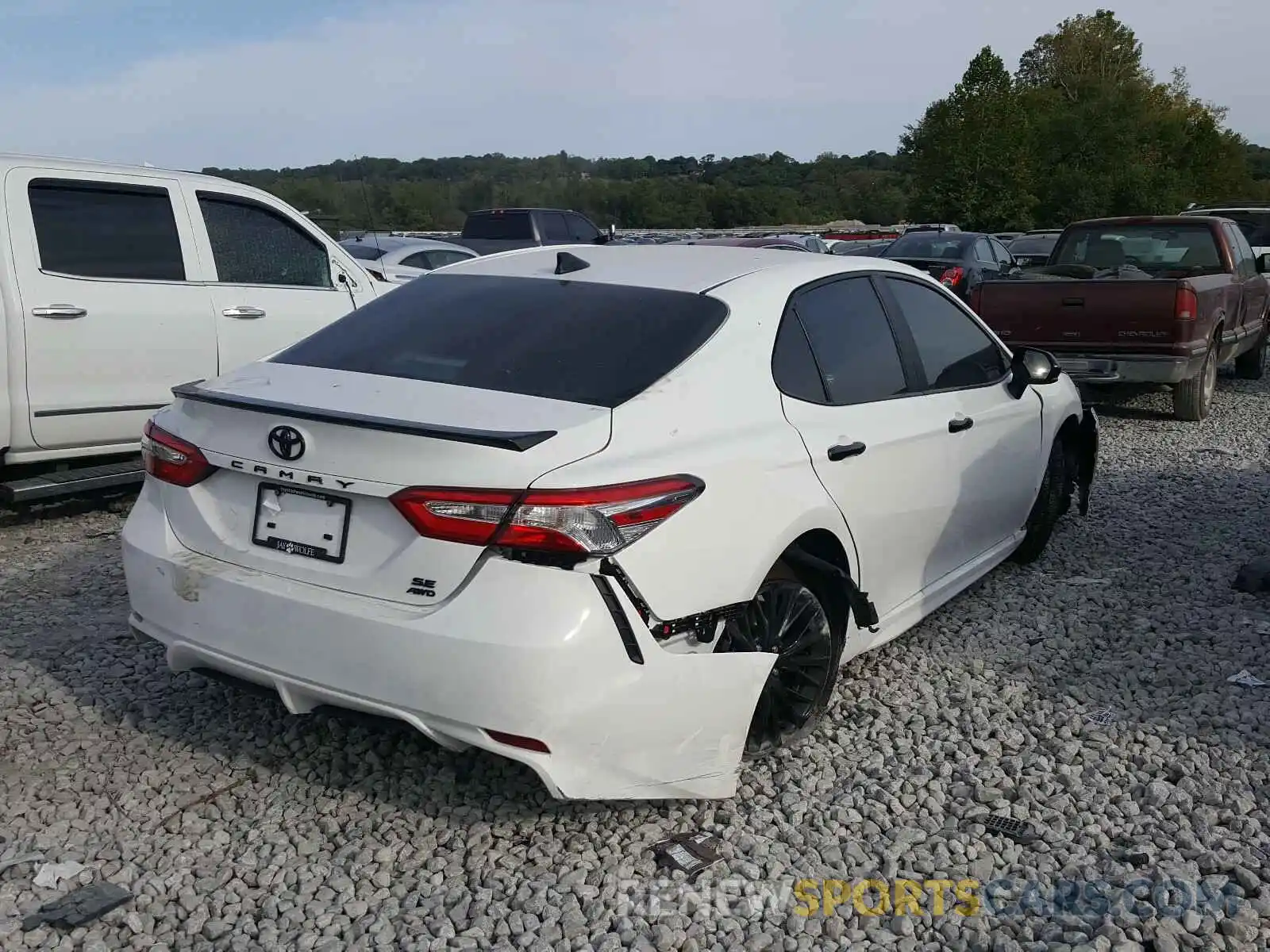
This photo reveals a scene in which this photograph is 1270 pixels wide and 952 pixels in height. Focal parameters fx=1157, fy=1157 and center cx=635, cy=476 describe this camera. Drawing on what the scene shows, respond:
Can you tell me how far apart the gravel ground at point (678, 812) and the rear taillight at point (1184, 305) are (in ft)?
16.6

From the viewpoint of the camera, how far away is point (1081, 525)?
6.55m

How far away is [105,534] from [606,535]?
14.0ft

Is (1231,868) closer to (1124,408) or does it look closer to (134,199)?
(134,199)

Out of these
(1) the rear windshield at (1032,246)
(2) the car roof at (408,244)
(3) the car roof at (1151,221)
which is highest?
(3) the car roof at (1151,221)

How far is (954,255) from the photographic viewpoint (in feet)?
56.2

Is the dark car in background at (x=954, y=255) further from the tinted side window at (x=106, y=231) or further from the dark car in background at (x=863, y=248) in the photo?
the tinted side window at (x=106, y=231)

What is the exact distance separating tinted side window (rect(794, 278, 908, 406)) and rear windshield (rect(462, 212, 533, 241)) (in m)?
14.9

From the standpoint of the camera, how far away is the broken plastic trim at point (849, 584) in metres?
3.57

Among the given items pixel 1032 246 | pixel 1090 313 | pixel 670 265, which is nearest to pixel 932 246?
pixel 1032 246

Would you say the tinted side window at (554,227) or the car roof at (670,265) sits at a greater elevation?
the car roof at (670,265)

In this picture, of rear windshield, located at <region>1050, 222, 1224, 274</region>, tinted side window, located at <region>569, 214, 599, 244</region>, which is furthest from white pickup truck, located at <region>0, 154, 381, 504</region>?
tinted side window, located at <region>569, 214, 599, 244</region>

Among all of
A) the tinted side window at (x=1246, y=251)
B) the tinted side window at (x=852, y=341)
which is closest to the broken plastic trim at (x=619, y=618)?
the tinted side window at (x=852, y=341)

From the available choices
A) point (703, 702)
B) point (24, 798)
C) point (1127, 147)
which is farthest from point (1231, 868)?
point (1127, 147)

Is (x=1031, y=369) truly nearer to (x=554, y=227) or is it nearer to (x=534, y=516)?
(x=534, y=516)
